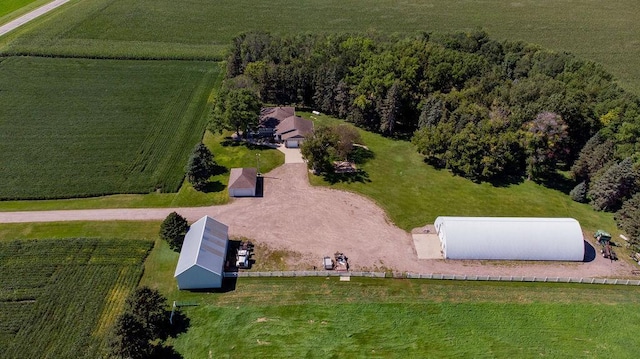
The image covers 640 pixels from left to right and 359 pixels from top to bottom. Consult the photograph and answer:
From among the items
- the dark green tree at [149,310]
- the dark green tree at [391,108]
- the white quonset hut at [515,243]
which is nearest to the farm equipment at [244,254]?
the dark green tree at [149,310]

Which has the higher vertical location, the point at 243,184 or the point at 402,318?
the point at 243,184

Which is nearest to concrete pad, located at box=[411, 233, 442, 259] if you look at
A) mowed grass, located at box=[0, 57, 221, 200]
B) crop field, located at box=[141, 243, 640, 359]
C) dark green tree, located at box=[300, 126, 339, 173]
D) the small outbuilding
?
crop field, located at box=[141, 243, 640, 359]

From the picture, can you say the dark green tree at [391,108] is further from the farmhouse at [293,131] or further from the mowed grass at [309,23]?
the mowed grass at [309,23]

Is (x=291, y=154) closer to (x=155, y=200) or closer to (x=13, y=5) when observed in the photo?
(x=155, y=200)

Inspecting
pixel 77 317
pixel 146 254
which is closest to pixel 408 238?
pixel 146 254

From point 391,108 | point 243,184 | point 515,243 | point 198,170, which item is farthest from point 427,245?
point 198,170

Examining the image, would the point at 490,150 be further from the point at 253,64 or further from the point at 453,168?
the point at 253,64

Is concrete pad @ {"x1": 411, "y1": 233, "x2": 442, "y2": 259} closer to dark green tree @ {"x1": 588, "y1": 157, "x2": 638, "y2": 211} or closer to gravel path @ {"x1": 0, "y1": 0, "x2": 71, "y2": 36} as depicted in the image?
dark green tree @ {"x1": 588, "y1": 157, "x2": 638, "y2": 211}
